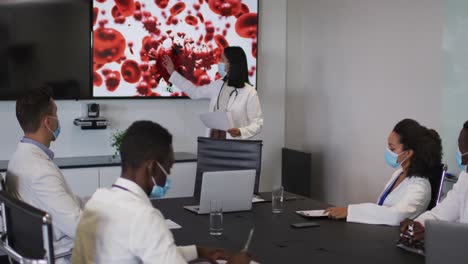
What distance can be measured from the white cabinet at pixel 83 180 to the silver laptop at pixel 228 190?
1971 millimetres

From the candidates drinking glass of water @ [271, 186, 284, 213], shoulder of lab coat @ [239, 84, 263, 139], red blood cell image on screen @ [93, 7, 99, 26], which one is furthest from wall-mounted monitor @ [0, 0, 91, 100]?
drinking glass of water @ [271, 186, 284, 213]

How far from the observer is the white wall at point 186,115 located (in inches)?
235

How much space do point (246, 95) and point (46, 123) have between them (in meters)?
2.59

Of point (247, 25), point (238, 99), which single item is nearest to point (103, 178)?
point (238, 99)

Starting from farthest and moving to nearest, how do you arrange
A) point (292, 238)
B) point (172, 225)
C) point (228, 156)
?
1. point (228, 156)
2. point (172, 225)
3. point (292, 238)

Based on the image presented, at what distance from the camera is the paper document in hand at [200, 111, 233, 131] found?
5.43m

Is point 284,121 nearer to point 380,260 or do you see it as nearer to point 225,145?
point 225,145

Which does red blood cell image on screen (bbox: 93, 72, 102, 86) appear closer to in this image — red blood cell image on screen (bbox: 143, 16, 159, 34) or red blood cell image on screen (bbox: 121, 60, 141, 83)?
red blood cell image on screen (bbox: 121, 60, 141, 83)

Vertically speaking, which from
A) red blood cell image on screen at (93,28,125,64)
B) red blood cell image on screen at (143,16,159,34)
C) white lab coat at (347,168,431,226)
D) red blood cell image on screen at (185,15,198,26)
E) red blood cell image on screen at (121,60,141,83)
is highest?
red blood cell image on screen at (185,15,198,26)

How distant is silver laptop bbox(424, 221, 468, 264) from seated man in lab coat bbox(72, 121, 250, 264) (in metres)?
0.91

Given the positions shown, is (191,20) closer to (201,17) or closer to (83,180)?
(201,17)

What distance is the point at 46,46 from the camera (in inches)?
226

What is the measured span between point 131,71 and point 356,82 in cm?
201

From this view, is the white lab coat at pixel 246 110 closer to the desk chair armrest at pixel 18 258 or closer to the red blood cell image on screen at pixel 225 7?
the red blood cell image on screen at pixel 225 7
